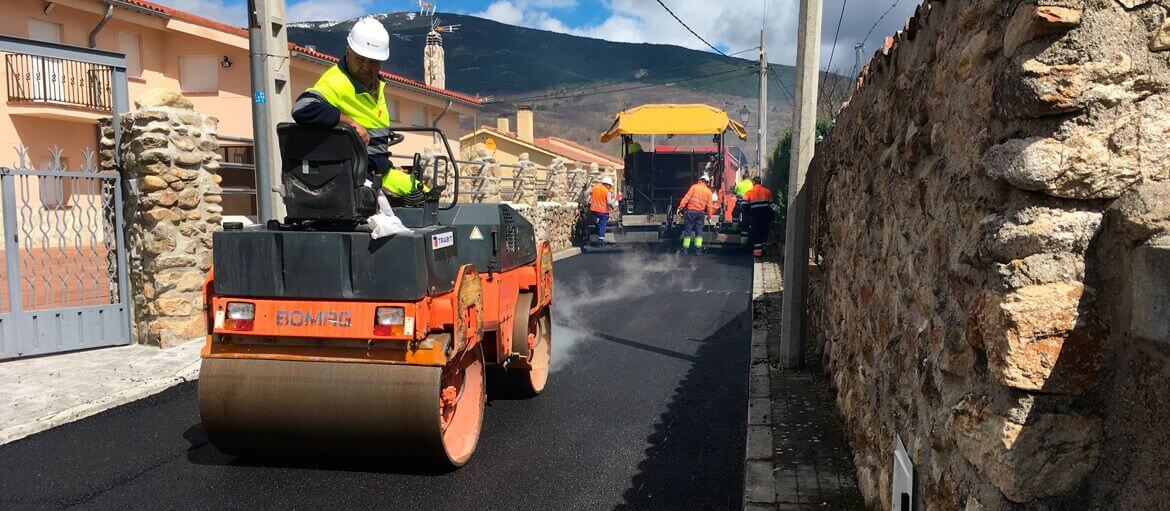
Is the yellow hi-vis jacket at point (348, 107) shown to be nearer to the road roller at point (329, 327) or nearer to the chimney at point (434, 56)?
the road roller at point (329, 327)

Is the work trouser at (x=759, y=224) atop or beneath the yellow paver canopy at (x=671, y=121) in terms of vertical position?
beneath

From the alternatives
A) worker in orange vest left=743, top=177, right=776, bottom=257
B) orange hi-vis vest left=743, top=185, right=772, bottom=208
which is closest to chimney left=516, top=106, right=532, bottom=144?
orange hi-vis vest left=743, top=185, right=772, bottom=208

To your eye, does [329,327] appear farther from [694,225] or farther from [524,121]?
[524,121]

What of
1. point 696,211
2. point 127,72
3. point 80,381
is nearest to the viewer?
point 80,381

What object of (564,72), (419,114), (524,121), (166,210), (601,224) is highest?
(564,72)

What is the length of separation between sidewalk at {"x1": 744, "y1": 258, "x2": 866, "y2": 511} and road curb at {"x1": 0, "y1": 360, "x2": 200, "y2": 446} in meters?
4.34

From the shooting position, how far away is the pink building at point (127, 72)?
18.3m

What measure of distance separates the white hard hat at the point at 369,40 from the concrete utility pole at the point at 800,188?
3313 mm

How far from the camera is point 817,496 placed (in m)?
3.85

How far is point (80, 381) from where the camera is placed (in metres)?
6.34

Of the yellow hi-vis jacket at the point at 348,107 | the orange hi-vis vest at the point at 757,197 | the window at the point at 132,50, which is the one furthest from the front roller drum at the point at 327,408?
the window at the point at 132,50

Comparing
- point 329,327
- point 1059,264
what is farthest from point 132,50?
point 1059,264

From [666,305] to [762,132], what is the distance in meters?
17.2

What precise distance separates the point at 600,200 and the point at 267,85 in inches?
422
